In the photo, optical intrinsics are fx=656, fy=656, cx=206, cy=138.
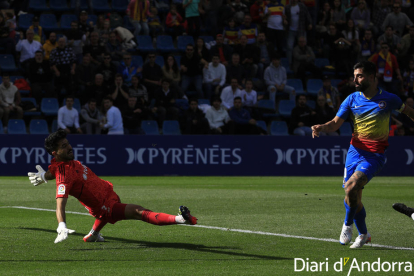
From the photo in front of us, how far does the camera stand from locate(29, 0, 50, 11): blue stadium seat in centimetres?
2275

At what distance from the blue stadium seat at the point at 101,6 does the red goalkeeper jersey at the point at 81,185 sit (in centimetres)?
1671

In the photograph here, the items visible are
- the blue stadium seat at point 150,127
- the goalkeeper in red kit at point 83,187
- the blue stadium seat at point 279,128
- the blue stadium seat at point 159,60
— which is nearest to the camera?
the goalkeeper in red kit at point 83,187

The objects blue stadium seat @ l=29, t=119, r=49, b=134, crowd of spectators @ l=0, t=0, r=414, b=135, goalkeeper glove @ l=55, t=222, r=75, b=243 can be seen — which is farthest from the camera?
crowd of spectators @ l=0, t=0, r=414, b=135

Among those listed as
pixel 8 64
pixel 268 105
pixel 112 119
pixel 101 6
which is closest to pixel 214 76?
pixel 268 105

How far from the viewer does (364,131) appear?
7137mm

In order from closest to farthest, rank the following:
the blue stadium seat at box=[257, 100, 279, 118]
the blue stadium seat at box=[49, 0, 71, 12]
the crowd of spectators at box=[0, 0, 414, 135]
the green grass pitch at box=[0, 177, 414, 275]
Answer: the green grass pitch at box=[0, 177, 414, 275] < the crowd of spectators at box=[0, 0, 414, 135] < the blue stadium seat at box=[257, 100, 279, 118] < the blue stadium seat at box=[49, 0, 71, 12]

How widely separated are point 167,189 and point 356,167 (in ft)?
26.3

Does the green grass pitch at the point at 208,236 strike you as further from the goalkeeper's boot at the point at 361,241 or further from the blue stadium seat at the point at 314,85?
the blue stadium seat at the point at 314,85

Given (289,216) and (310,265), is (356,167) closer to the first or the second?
(310,265)

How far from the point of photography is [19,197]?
499 inches

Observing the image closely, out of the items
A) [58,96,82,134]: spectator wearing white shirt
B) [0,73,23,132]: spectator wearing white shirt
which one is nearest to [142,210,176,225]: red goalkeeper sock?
[58,96,82,134]: spectator wearing white shirt

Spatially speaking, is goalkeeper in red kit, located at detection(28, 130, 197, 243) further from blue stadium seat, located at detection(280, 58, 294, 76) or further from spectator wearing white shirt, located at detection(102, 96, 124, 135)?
blue stadium seat, located at detection(280, 58, 294, 76)

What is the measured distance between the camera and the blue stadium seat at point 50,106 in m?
19.5

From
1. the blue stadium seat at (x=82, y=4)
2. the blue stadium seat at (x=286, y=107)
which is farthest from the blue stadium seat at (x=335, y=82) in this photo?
the blue stadium seat at (x=82, y=4)
